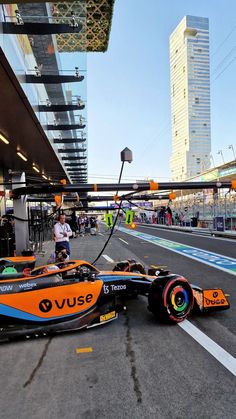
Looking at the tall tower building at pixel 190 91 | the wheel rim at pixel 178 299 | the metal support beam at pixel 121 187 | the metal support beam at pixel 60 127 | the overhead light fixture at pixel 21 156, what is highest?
the tall tower building at pixel 190 91

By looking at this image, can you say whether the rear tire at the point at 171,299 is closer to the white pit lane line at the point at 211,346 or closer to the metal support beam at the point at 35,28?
the white pit lane line at the point at 211,346

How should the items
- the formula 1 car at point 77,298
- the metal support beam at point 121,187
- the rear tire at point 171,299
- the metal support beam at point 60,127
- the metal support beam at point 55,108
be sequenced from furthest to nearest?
the metal support beam at point 60,127 < the metal support beam at point 55,108 < the metal support beam at point 121,187 < the rear tire at point 171,299 < the formula 1 car at point 77,298

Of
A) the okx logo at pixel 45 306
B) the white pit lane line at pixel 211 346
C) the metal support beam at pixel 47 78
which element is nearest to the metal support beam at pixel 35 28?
the metal support beam at pixel 47 78

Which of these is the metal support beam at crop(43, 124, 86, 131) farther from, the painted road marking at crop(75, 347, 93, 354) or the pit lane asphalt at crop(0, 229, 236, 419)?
the painted road marking at crop(75, 347, 93, 354)

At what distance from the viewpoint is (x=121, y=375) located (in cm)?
369

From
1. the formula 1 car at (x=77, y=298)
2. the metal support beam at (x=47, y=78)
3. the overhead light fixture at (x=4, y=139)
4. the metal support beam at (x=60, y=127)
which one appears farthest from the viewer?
the metal support beam at (x=60, y=127)

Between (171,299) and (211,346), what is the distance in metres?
0.98

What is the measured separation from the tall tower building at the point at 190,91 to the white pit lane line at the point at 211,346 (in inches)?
1922

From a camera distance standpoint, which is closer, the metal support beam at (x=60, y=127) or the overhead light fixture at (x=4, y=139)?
the overhead light fixture at (x=4, y=139)

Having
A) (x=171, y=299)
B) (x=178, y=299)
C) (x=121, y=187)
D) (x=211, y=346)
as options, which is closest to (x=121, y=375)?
(x=211, y=346)

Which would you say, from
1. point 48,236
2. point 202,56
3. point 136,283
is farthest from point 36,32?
point 202,56

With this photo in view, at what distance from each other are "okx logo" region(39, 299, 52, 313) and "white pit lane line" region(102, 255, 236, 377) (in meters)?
1.92

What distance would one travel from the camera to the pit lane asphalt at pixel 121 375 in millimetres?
3043

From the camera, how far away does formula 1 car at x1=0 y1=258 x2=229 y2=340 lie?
4.67 metres
